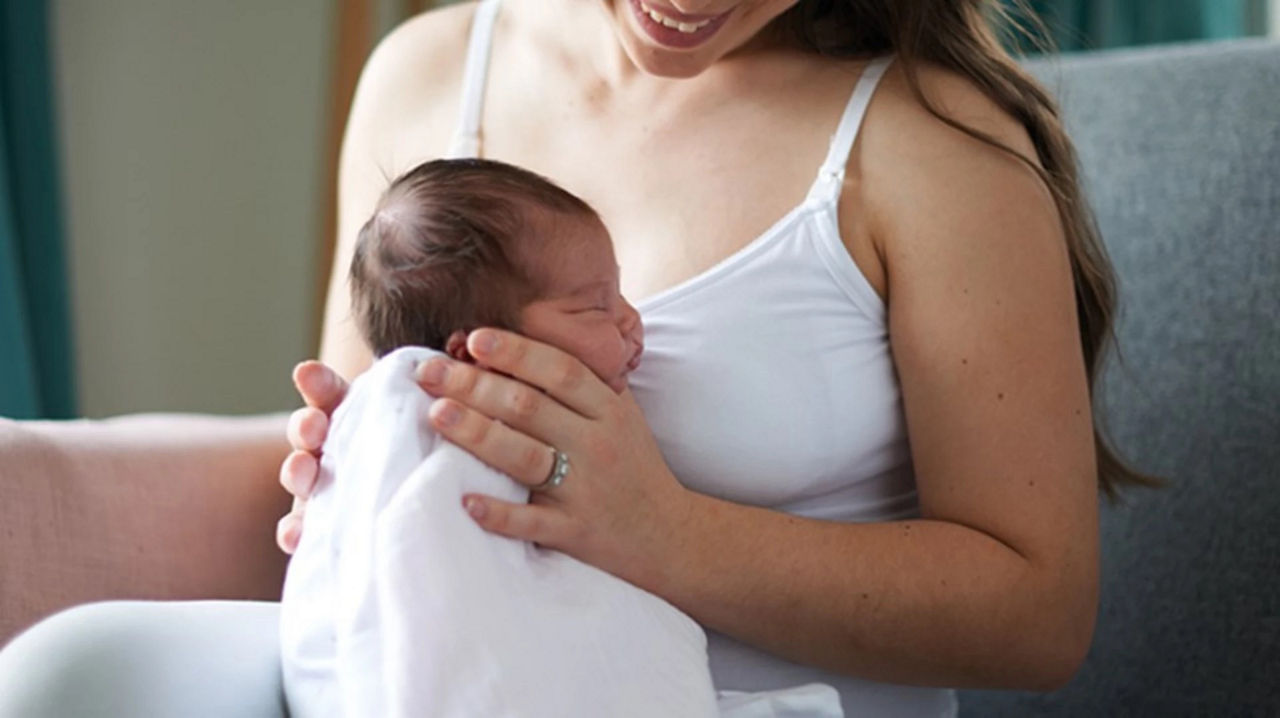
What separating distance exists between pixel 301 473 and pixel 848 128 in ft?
1.64

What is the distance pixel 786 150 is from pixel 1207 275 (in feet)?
1.49

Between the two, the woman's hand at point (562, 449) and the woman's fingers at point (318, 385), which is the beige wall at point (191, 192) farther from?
the woman's hand at point (562, 449)

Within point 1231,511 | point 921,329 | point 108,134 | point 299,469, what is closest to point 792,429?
point 921,329

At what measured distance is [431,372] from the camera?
1044mm

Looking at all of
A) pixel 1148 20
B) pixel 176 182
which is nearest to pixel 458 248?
pixel 176 182

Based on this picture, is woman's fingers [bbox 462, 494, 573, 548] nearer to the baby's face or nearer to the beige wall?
the baby's face

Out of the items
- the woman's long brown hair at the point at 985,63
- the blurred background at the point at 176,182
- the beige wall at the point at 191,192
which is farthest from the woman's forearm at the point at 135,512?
the beige wall at the point at 191,192

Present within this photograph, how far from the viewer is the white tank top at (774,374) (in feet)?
3.93

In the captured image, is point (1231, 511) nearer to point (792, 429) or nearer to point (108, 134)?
point (792, 429)

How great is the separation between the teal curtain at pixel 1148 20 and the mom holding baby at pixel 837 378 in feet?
5.96

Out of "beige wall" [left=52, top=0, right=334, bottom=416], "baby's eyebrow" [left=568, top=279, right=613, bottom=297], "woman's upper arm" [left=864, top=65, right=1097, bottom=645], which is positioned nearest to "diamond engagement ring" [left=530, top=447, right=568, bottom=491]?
"baby's eyebrow" [left=568, top=279, right=613, bottom=297]

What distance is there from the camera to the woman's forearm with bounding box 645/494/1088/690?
1137mm

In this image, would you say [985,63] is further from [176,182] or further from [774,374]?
[176,182]

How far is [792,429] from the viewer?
1.20 m
